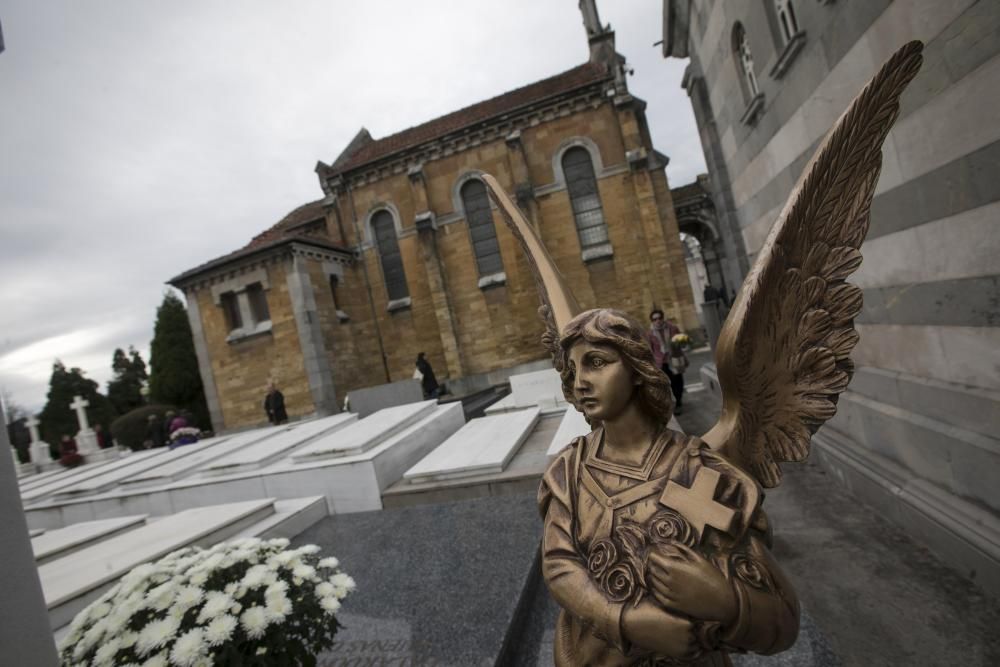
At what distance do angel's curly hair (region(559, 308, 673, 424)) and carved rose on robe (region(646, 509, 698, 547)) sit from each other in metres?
0.29

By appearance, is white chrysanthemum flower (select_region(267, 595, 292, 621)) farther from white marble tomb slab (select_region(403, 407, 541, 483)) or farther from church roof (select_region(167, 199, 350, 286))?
church roof (select_region(167, 199, 350, 286))

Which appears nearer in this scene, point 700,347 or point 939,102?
point 939,102

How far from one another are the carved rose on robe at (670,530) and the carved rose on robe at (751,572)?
4.1 inches

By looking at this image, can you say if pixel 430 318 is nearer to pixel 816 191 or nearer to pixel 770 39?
pixel 770 39

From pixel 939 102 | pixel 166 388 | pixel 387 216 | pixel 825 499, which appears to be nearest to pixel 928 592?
pixel 825 499

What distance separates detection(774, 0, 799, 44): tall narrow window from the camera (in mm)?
4473

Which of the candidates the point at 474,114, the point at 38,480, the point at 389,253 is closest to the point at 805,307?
the point at 38,480

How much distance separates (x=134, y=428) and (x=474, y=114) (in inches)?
736

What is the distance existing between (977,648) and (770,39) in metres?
5.36

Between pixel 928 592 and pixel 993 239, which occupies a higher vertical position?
pixel 993 239

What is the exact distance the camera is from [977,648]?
221 cm

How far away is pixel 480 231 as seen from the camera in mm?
17359

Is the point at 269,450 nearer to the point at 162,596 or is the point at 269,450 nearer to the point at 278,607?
the point at 162,596

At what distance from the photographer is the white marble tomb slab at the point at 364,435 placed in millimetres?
5527
